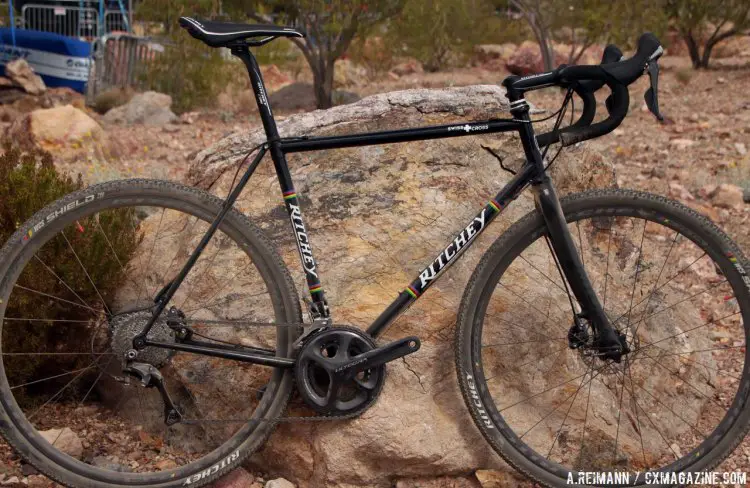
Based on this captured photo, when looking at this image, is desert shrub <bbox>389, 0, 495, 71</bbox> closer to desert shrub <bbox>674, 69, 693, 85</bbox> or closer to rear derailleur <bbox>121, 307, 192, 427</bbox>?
desert shrub <bbox>674, 69, 693, 85</bbox>

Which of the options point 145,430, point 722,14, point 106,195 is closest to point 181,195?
point 106,195

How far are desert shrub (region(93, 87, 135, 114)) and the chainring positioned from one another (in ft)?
37.7

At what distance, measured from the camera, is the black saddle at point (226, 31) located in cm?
265

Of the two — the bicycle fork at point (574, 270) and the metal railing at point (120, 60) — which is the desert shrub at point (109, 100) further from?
the bicycle fork at point (574, 270)

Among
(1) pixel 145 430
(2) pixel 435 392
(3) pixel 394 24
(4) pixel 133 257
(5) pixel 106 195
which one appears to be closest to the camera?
(5) pixel 106 195

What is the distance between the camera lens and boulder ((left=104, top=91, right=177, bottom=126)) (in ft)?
38.4

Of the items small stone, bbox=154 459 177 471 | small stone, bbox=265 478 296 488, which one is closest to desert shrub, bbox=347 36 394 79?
small stone, bbox=154 459 177 471

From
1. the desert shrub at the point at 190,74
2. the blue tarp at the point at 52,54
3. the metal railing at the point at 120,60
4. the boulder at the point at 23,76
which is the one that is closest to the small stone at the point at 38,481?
the desert shrub at the point at 190,74

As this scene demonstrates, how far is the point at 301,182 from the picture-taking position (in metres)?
3.45

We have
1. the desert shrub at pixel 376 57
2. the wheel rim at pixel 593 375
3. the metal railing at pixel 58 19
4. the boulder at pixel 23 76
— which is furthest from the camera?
the desert shrub at pixel 376 57

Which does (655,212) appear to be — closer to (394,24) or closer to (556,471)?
(556,471)

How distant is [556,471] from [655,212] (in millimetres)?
921

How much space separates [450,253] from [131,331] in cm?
108

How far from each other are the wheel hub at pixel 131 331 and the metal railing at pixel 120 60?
12773 mm
